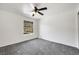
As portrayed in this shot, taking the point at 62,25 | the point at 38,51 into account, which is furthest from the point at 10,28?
the point at 62,25

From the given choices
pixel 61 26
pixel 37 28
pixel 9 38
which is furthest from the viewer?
pixel 37 28

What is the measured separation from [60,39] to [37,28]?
9.79 feet

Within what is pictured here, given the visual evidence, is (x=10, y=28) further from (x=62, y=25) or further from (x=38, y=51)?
(x=62, y=25)

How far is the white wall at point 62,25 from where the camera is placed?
3.11 meters

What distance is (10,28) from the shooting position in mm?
3715

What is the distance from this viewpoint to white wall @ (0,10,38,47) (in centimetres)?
330

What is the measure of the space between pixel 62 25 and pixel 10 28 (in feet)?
10.6

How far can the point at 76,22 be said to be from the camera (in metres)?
3.08

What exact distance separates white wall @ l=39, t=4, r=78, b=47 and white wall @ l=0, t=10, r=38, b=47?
7.07 ft

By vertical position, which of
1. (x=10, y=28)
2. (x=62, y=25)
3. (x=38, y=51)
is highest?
(x=62, y=25)

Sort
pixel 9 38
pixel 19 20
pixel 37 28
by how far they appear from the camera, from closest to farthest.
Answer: pixel 9 38 < pixel 19 20 < pixel 37 28

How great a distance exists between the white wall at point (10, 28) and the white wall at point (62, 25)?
2154 mm

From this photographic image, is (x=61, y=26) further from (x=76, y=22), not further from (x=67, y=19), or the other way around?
(x=76, y=22)
